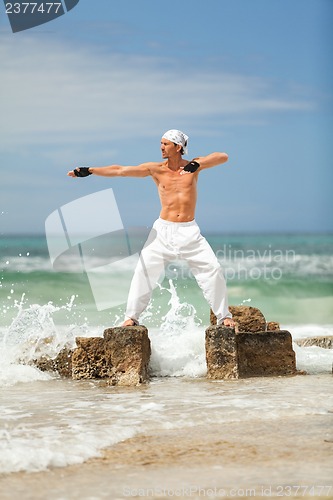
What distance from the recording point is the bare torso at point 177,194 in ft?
24.9

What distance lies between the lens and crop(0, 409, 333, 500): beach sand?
3914mm

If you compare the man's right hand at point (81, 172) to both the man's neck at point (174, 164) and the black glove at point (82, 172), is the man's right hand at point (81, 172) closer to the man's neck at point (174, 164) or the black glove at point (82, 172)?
the black glove at point (82, 172)

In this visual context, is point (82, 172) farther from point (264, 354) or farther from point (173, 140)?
point (264, 354)

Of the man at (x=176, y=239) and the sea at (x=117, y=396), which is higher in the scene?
the man at (x=176, y=239)

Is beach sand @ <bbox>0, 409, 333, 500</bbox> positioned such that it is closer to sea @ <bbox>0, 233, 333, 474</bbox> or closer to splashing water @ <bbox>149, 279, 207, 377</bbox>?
sea @ <bbox>0, 233, 333, 474</bbox>

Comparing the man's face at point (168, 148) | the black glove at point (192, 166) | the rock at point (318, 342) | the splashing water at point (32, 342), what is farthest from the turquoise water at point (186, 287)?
the black glove at point (192, 166)

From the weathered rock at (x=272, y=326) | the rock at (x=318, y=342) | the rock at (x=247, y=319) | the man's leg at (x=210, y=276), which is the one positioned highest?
the man's leg at (x=210, y=276)

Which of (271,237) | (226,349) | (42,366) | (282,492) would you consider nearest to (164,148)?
(226,349)

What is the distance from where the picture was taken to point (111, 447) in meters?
4.81

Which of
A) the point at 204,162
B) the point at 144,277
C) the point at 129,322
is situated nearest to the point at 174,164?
the point at 204,162

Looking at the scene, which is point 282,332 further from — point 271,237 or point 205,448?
point 271,237

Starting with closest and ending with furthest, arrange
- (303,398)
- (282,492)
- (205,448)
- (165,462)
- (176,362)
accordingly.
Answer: (282,492) → (165,462) → (205,448) → (303,398) → (176,362)

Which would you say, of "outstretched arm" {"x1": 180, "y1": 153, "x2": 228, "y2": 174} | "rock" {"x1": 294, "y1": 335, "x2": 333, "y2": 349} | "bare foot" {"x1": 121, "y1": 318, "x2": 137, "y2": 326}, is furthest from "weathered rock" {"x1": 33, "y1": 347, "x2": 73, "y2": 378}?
"rock" {"x1": 294, "y1": 335, "x2": 333, "y2": 349}

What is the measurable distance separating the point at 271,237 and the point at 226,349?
130ft
